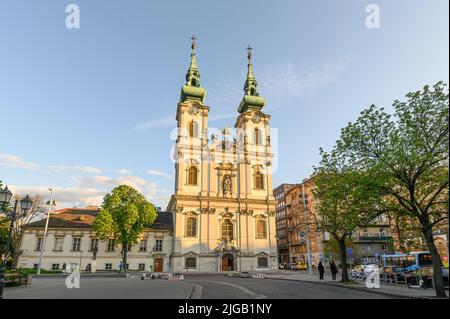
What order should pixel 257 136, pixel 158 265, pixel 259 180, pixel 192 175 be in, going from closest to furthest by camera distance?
pixel 158 265 → pixel 192 175 → pixel 259 180 → pixel 257 136

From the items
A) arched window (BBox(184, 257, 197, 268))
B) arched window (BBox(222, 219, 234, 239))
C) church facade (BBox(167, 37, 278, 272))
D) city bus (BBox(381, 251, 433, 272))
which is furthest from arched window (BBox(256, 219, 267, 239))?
city bus (BBox(381, 251, 433, 272))

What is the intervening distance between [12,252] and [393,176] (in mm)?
51217

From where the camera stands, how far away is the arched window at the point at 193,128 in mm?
52531

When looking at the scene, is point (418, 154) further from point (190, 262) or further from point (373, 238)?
point (373, 238)

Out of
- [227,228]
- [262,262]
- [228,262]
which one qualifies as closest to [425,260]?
[262,262]

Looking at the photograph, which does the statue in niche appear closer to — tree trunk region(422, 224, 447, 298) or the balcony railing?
the balcony railing

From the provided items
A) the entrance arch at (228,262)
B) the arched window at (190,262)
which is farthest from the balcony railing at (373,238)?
the arched window at (190,262)

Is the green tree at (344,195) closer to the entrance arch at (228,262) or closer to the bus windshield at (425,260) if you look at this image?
the bus windshield at (425,260)

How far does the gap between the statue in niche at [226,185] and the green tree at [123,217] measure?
13.1 metres

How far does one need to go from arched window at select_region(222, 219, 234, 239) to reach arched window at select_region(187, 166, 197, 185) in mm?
8430

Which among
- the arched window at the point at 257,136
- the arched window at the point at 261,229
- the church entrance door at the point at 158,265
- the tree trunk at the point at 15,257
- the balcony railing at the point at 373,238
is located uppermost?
the arched window at the point at 257,136

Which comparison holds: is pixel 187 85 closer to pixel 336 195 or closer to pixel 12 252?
pixel 12 252

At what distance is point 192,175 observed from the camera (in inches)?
1971

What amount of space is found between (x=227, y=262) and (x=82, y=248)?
23010 mm
